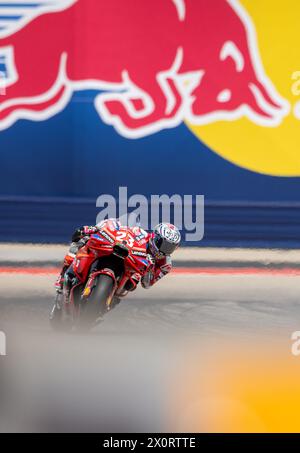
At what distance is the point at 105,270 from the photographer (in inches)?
268

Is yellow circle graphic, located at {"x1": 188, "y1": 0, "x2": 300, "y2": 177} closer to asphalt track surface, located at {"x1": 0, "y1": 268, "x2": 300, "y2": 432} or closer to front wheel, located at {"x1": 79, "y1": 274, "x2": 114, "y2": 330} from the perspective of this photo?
asphalt track surface, located at {"x1": 0, "y1": 268, "x2": 300, "y2": 432}

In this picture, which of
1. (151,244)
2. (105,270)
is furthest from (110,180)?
(105,270)

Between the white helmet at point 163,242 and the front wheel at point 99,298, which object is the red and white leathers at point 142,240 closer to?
the white helmet at point 163,242

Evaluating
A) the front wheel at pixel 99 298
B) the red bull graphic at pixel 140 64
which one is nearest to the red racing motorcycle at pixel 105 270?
the front wheel at pixel 99 298

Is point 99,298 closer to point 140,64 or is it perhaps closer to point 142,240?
point 142,240

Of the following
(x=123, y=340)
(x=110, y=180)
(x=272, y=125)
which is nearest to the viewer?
(x=123, y=340)

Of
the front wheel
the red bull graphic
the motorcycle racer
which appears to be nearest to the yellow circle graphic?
the red bull graphic

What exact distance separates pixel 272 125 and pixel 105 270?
5.05 m

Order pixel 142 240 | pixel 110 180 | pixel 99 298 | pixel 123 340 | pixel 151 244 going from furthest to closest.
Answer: pixel 110 180 < pixel 123 340 < pixel 151 244 < pixel 142 240 < pixel 99 298

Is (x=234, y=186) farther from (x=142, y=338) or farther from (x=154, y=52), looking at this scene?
(x=142, y=338)

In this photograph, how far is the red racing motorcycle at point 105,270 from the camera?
6781 millimetres

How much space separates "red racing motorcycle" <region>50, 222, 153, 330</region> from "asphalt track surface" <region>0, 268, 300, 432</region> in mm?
344

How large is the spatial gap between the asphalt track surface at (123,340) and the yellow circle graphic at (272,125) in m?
1.71

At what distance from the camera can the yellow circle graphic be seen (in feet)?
36.8
